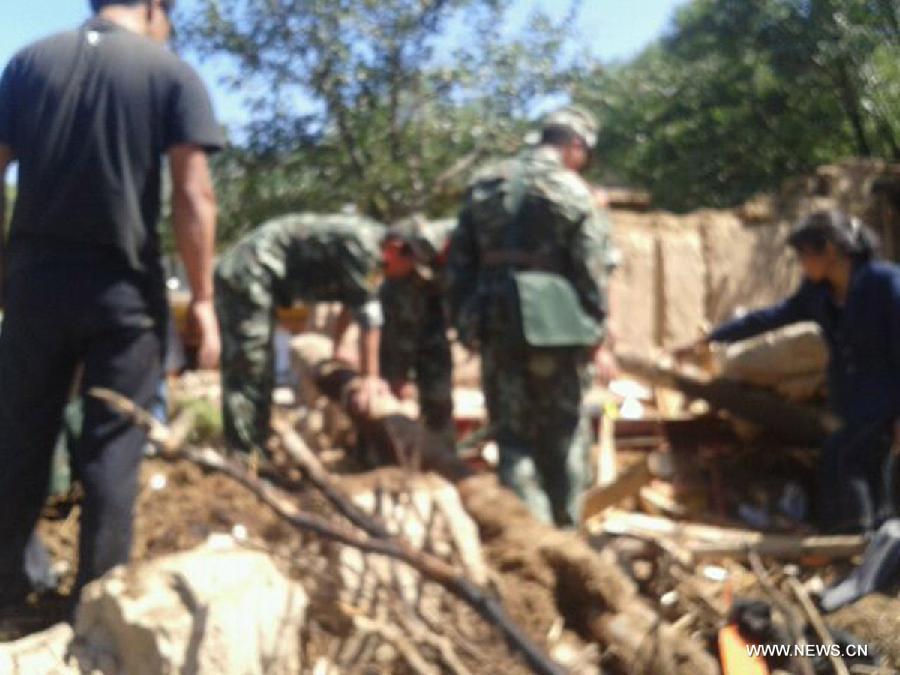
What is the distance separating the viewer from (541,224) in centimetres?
502

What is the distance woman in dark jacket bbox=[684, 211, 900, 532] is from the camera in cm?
491

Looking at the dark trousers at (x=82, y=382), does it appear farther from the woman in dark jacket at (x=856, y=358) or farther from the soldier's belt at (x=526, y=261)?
the woman in dark jacket at (x=856, y=358)

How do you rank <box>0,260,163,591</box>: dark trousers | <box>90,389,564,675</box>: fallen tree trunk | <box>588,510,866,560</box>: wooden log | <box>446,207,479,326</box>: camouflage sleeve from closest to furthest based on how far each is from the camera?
<box>90,389,564,675</box>: fallen tree trunk < <box>0,260,163,591</box>: dark trousers < <box>588,510,866,560</box>: wooden log < <box>446,207,479,326</box>: camouflage sleeve

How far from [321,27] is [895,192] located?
7.32 m

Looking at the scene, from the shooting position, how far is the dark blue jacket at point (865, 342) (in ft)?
16.0

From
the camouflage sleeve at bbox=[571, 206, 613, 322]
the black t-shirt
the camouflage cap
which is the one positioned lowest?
the camouflage sleeve at bbox=[571, 206, 613, 322]

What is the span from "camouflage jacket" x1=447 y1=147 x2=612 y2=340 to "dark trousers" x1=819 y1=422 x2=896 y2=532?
1107 millimetres

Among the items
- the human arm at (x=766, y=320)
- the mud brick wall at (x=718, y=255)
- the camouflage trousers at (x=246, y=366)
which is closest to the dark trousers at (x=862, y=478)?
the human arm at (x=766, y=320)

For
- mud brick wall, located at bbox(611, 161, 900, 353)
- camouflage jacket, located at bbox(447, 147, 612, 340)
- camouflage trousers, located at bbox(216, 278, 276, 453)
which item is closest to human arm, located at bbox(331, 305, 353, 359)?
camouflage trousers, located at bbox(216, 278, 276, 453)

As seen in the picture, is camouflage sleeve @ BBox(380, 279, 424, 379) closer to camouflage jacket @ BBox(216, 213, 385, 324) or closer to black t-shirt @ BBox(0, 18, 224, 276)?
camouflage jacket @ BBox(216, 213, 385, 324)

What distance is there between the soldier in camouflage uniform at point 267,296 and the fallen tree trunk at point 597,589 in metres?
2.24

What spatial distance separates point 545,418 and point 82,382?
85.7 inches

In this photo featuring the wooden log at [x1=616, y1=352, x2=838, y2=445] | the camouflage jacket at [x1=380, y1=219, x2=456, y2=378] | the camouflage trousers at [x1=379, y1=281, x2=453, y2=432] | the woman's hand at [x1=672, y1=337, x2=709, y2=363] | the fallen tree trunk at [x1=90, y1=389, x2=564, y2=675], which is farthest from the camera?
the camouflage trousers at [x1=379, y1=281, x2=453, y2=432]

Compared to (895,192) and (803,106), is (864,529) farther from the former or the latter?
(803,106)
